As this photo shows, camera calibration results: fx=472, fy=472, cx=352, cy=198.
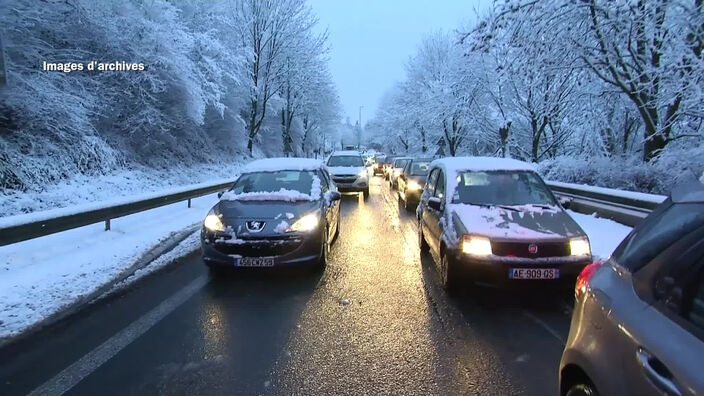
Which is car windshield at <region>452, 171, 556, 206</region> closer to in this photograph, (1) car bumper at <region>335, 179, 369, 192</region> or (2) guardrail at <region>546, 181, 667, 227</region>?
(2) guardrail at <region>546, 181, 667, 227</region>

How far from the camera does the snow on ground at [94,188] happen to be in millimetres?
11242

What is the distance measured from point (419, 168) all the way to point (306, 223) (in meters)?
9.61

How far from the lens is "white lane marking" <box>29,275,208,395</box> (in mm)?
3367

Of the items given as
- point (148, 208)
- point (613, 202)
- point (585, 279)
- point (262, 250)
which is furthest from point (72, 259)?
point (613, 202)

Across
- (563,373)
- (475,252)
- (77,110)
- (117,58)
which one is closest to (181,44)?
(117,58)

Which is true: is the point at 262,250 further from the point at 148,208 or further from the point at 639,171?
the point at 639,171

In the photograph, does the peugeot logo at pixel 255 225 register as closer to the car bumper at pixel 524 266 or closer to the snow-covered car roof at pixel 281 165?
the snow-covered car roof at pixel 281 165

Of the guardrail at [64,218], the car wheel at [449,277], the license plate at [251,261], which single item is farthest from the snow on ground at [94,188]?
the car wheel at [449,277]

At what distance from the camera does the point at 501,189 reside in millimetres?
6523

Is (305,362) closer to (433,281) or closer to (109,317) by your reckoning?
(109,317)

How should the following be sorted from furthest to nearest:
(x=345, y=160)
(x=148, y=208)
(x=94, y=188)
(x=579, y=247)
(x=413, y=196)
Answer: (x=345, y=160), (x=94, y=188), (x=413, y=196), (x=148, y=208), (x=579, y=247)

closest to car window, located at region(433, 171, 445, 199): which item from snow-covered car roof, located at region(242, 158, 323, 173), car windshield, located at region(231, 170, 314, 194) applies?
car windshield, located at region(231, 170, 314, 194)

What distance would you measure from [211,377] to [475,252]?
3.02m

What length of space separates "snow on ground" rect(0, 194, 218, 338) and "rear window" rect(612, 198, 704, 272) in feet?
16.3
